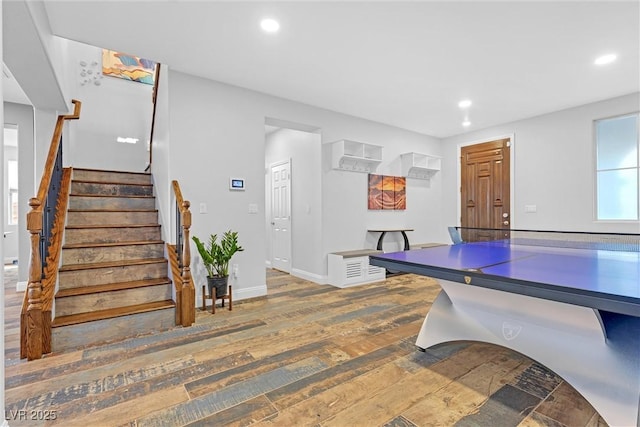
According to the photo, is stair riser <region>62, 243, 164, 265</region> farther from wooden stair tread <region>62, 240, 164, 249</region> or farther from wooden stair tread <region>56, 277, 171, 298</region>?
wooden stair tread <region>56, 277, 171, 298</region>

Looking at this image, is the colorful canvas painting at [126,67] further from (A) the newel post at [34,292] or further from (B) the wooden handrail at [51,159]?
(A) the newel post at [34,292]

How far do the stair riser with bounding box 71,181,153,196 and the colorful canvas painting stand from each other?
273 cm

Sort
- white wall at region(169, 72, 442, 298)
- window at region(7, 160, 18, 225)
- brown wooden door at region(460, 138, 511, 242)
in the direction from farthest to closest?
window at region(7, 160, 18, 225) → brown wooden door at region(460, 138, 511, 242) → white wall at region(169, 72, 442, 298)

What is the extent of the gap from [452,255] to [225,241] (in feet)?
8.22

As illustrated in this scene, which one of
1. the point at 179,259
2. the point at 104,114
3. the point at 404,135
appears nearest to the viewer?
the point at 179,259

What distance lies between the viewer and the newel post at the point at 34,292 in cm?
236

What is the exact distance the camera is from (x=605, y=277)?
142 centimetres

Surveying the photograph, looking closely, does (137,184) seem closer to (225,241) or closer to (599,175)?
(225,241)

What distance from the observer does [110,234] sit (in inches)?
141

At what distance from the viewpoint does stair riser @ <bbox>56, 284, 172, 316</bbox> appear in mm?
2768

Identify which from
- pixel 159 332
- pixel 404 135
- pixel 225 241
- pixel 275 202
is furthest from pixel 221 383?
pixel 404 135

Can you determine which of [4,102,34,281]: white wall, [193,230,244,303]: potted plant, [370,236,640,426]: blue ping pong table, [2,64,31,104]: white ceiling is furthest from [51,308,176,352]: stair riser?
[2,64,31,104]: white ceiling

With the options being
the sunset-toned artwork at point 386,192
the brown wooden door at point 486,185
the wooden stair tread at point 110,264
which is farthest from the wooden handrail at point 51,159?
the brown wooden door at point 486,185

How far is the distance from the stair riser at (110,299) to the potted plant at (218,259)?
0.45 metres
